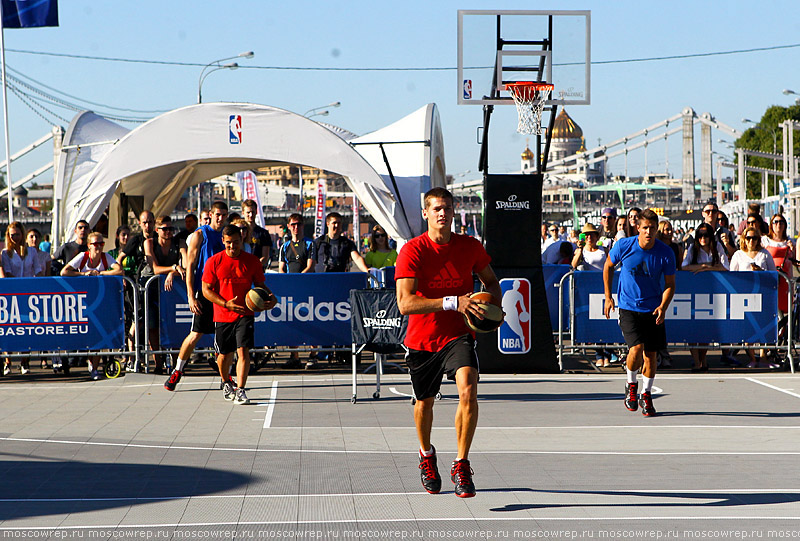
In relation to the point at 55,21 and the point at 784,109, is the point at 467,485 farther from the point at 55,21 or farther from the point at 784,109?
the point at 784,109

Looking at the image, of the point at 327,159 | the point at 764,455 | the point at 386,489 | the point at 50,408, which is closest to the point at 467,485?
the point at 386,489

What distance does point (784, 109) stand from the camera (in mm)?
99938

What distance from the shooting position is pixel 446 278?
6.39 m

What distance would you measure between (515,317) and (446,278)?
19.2ft

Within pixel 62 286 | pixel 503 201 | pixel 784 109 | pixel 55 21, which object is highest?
pixel 784 109

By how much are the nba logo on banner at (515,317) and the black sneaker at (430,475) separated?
5.60 metres

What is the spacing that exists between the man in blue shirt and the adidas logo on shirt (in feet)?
11.7

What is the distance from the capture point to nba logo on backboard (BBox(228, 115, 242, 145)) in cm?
1758

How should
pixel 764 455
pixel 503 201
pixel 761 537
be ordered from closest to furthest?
1. pixel 761 537
2. pixel 764 455
3. pixel 503 201

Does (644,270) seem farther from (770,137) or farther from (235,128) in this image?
(770,137)

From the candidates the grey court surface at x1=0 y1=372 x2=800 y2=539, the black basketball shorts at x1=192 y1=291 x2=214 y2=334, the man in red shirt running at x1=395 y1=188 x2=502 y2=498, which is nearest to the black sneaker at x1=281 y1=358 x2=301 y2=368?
the grey court surface at x1=0 y1=372 x2=800 y2=539

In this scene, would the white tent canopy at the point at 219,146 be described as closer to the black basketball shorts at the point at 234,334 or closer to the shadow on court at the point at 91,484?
the black basketball shorts at the point at 234,334

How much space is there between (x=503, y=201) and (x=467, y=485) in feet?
20.7

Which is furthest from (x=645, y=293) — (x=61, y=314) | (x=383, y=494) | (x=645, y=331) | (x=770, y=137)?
(x=770, y=137)
